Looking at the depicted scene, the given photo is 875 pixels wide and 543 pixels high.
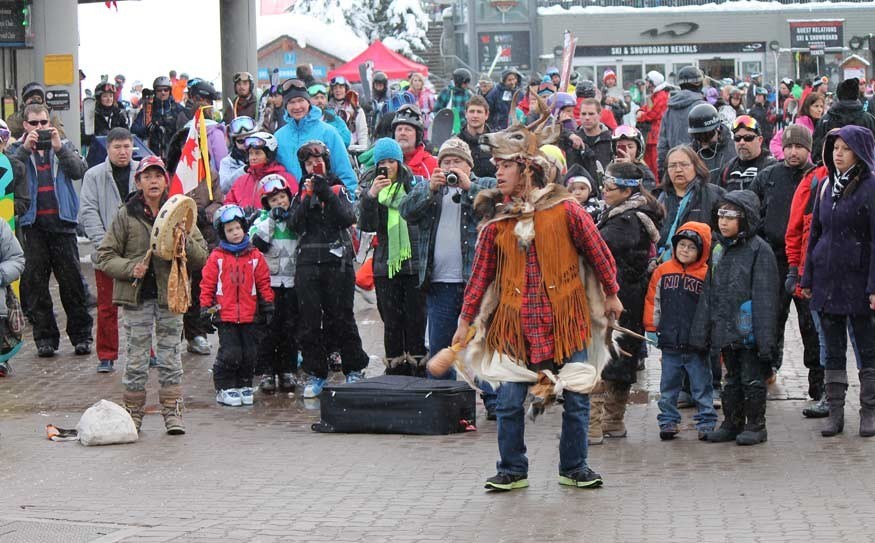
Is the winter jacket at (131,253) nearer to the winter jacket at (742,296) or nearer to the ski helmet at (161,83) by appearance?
the winter jacket at (742,296)

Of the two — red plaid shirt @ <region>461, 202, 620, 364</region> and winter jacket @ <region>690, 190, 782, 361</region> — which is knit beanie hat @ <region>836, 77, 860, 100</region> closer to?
winter jacket @ <region>690, 190, 782, 361</region>

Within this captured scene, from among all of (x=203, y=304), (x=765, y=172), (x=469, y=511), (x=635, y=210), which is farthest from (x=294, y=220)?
(x=469, y=511)

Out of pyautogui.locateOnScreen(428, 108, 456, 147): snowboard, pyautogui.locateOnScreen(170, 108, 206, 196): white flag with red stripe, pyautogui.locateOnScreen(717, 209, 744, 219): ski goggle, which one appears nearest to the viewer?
pyautogui.locateOnScreen(717, 209, 744, 219): ski goggle

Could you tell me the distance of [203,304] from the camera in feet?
36.3

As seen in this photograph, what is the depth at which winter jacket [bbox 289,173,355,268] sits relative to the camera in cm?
1106

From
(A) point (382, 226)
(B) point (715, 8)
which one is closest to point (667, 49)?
(B) point (715, 8)

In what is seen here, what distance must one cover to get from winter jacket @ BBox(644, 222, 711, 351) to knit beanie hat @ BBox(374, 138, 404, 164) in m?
2.17

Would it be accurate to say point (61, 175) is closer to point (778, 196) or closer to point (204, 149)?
point (204, 149)

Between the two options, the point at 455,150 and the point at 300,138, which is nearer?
the point at 455,150

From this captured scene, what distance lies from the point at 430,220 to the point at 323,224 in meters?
1.18

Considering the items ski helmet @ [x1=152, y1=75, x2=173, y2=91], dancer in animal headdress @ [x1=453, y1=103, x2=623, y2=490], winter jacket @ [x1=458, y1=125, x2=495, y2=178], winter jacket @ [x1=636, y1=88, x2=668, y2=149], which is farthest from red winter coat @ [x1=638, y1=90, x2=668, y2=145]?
dancer in animal headdress @ [x1=453, y1=103, x2=623, y2=490]

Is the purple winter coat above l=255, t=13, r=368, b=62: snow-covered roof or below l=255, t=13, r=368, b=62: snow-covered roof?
below

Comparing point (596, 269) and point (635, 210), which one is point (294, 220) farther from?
point (596, 269)

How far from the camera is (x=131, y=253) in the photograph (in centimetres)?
1008
